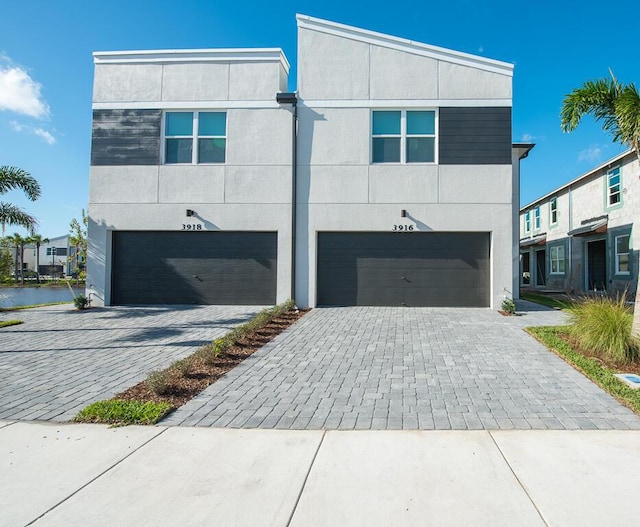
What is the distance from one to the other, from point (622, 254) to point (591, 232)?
7.59ft

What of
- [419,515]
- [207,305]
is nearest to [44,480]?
[419,515]

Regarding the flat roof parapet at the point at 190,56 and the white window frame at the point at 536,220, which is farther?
the white window frame at the point at 536,220

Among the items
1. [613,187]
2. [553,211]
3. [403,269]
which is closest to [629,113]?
[403,269]

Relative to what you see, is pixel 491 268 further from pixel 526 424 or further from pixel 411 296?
pixel 526 424

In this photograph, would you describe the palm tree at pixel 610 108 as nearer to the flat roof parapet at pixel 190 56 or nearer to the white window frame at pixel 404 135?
the white window frame at pixel 404 135

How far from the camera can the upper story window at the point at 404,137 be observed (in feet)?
43.2

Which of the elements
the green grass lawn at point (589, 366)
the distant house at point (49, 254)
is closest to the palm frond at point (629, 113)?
the green grass lawn at point (589, 366)

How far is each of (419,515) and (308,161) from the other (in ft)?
38.7

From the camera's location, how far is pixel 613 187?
63.9 feet

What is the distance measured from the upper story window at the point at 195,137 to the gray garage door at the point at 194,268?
2628 mm

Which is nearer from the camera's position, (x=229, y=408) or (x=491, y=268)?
(x=229, y=408)

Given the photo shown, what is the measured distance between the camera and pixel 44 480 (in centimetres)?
315

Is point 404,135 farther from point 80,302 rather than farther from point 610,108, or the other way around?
point 80,302

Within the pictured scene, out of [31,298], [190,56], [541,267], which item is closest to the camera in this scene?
[190,56]
